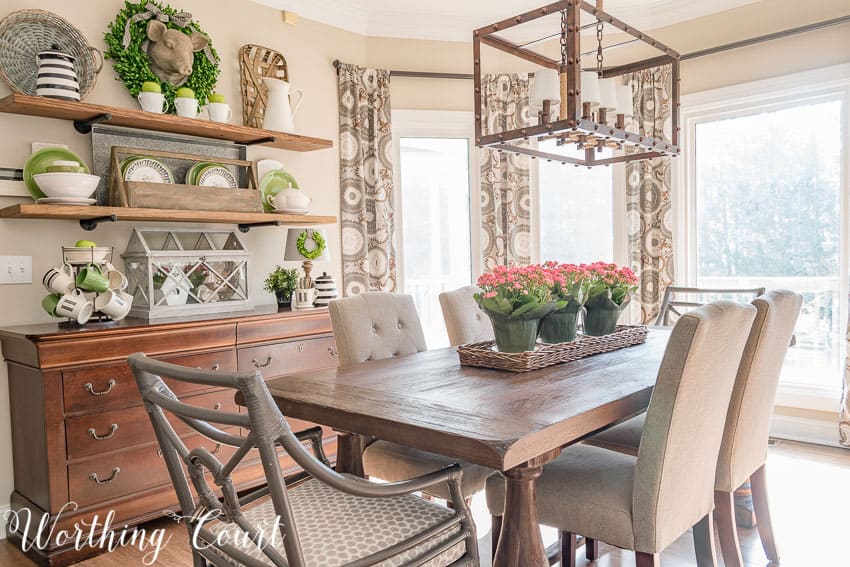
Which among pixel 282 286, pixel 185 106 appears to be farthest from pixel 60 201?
pixel 282 286

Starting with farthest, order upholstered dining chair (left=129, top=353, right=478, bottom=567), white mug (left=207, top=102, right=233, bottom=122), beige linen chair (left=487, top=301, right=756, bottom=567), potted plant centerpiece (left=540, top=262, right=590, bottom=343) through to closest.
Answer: white mug (left=207, top=102, right=233, bottom=122), potted plant centerpiece (left=540, top=262, right=590, bottom=343), beige linen chair (left=487, top=301, right=756, bottom=567), upholstered dining chair (left=129, top=353, right=478, bottom=567)

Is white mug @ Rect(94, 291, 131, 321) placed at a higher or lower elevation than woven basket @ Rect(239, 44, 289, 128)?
lower

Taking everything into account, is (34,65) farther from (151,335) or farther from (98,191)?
(151,335)

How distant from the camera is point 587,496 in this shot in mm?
1630

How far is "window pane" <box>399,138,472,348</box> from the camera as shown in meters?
4.50

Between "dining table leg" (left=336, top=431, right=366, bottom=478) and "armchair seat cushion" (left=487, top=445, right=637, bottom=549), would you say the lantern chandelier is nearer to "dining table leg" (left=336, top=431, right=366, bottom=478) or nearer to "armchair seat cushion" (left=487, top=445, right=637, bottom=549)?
"armchair seat cushion" (left=487, top=445, right=637, bottom=549)

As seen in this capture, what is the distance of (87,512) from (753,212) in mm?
4012

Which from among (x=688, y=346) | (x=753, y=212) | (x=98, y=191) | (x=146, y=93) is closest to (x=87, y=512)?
(x=98, y=191)

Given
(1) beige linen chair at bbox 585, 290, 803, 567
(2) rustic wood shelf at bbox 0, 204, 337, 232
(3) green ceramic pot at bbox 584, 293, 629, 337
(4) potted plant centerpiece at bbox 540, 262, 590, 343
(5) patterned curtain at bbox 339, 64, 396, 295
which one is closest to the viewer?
(1) beige linen chair at bbox 585, 290, 803, 567

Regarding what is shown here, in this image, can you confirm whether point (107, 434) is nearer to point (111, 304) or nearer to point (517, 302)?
point (111, 304)

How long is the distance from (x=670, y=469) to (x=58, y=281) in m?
2.51

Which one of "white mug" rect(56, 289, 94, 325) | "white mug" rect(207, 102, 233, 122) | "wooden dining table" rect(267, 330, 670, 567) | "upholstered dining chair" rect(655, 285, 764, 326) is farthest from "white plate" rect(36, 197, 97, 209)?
"upholstered dining chair" rect(655, 285, 764, 326)

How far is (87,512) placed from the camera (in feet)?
8.25

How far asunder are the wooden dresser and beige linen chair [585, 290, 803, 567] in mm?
2146
